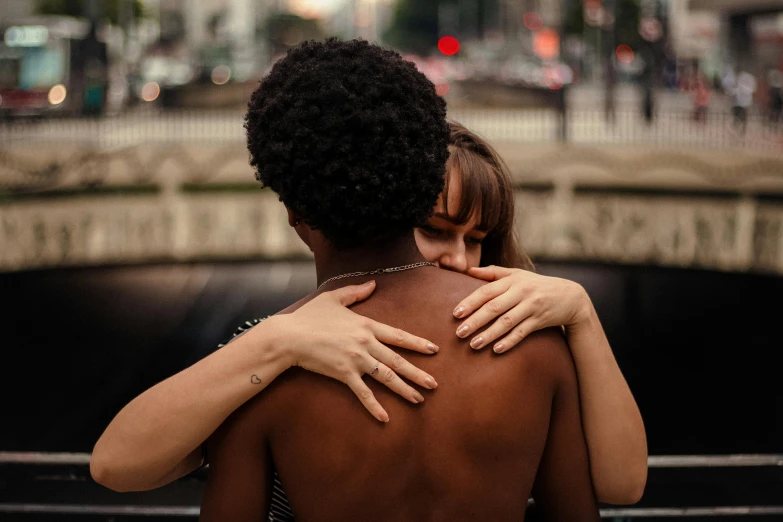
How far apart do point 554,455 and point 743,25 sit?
36555mm

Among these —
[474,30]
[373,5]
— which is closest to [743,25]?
[474,30]

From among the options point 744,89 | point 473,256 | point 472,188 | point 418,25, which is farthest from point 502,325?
point 418,25

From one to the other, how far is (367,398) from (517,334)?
337 mm

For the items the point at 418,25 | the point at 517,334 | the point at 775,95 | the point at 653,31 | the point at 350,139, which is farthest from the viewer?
the point at 418,25

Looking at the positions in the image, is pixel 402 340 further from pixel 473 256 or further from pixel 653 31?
pixel 653 31

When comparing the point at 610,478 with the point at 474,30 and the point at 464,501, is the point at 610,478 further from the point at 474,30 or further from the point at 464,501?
the point at 474,30

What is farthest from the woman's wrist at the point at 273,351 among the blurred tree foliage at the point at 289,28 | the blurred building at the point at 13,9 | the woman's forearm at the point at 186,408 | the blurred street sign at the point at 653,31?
the blurred tree foliage at the point at 289,28

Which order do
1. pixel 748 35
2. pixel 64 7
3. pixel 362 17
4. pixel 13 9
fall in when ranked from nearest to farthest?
pixel 748 35
pixel 13 9
pixel 64 7
pixel 362 17

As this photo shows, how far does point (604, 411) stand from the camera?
2.01 metres

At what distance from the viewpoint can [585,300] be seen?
2029 mm

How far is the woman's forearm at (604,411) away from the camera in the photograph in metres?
2.00

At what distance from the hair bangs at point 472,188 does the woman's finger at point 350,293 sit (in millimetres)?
805

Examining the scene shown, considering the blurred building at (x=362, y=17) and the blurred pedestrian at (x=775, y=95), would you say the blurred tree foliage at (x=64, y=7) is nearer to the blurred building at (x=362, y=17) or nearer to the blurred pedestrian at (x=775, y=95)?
the blurred pedestrian at (x=775, y=95)

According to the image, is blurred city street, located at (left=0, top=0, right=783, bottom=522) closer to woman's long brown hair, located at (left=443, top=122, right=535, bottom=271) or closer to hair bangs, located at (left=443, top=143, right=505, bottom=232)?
woman's long brown hair, located at (left=443, top=122, right=535, bottom=271)
